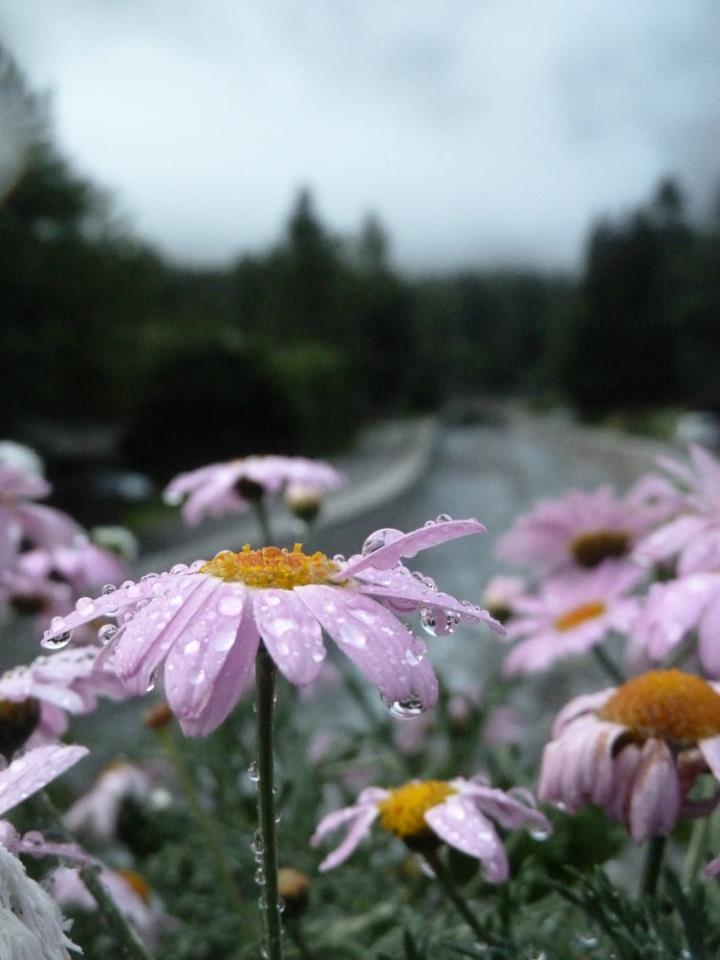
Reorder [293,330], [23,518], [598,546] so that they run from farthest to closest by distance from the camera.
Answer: [293,330] → [598,546] → [23,518]

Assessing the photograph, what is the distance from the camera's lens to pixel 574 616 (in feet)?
3.42

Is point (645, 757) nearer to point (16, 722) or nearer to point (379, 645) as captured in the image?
point (379, 645)

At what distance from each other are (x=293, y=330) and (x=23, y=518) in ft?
98.4

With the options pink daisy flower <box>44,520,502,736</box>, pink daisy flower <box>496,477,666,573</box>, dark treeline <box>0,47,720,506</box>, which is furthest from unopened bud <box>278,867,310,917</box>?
dark treeline <box>0,47,720,506</box>

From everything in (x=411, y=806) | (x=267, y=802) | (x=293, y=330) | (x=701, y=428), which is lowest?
(x=701, y=428)

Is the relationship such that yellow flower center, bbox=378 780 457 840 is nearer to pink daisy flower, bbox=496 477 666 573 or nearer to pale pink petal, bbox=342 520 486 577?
pale pink petal, bbox=342 520 486 577

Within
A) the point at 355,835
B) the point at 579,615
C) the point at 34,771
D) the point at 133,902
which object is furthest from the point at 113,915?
the point at 579,615

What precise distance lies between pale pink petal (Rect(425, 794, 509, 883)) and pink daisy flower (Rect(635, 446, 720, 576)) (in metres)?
0.29

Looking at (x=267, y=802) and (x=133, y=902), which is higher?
(x=267, y=802)

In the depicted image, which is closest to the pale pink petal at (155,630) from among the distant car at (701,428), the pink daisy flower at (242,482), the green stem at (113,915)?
the green stem at (113,915)

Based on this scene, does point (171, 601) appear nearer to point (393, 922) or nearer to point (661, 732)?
point (661, 732)

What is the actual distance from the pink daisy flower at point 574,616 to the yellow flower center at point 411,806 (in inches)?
13.2

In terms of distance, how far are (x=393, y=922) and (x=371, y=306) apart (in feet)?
104

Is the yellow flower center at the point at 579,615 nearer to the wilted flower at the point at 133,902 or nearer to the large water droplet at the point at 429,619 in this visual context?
the wilted flower at the point at 133,902
